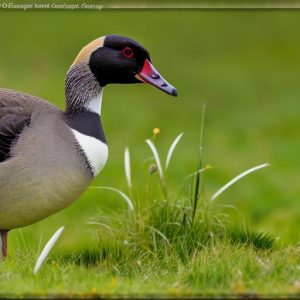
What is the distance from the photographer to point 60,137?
611 centimetres

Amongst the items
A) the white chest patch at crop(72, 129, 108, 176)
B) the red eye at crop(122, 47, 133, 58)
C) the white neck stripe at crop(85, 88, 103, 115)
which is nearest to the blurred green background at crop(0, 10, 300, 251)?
the white neck stripe at crop(85, 88, 103, 115)

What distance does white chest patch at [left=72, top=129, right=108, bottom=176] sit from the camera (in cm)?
614

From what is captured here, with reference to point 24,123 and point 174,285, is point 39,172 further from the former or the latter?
point 174,285

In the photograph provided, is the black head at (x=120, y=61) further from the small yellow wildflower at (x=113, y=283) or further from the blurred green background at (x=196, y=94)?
the blurred green background at (x=196, y=94)

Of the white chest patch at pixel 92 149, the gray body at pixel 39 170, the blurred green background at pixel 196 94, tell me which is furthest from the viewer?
the blurred green background at pixel 196 94

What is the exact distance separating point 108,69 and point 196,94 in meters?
9.10

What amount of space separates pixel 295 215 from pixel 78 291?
485 centimetres

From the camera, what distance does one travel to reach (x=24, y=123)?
611 cm

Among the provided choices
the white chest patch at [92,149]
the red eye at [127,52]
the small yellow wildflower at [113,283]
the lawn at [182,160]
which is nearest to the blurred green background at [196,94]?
the lawn at [182,160]

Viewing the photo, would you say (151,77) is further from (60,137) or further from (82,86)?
(60,137)

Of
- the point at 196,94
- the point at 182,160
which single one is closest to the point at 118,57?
the point at 182,160

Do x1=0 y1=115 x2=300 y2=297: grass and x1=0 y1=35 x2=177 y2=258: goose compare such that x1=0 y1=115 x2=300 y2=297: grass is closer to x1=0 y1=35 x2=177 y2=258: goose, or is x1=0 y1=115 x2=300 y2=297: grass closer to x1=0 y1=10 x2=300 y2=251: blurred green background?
x1=0 y1=35 x2=177 y2=258: goose

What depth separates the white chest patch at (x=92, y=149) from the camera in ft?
20.1

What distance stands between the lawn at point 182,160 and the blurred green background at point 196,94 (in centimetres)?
3
